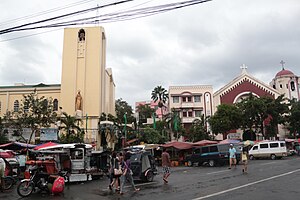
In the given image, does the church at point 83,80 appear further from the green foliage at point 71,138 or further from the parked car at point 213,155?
the parked car at point 213,155

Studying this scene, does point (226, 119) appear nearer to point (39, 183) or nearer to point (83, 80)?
point (83, 80)

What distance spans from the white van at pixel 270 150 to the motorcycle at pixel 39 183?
27.1 meters

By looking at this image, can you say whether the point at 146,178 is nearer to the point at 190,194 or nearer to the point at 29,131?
the point at 190,194

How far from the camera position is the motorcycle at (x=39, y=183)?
11602 millimetres

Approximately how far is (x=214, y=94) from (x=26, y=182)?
4620cm

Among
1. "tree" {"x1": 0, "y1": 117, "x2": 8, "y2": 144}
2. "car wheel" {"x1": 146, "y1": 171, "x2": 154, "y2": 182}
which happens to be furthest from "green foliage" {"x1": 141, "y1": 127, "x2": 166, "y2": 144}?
"car wheel" {"x1": 146, "y1": 171, "x2": 154, "y2": 182}

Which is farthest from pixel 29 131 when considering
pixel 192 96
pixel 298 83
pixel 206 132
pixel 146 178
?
pixel 298 83

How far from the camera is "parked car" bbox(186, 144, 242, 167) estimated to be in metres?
26.3

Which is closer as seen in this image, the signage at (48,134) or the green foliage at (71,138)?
the signage at (48,134)

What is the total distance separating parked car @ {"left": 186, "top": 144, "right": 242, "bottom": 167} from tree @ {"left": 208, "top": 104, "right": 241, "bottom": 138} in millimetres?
15309

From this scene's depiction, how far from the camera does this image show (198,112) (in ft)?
179

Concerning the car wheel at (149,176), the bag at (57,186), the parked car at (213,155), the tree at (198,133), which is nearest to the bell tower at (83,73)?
the tree at (198,133)

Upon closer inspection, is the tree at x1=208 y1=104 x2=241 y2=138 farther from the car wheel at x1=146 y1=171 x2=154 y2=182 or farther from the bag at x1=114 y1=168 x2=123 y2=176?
the bag at x1=114 y1=168 x2=123 y2=176

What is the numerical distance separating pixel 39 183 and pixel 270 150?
27773 mm
